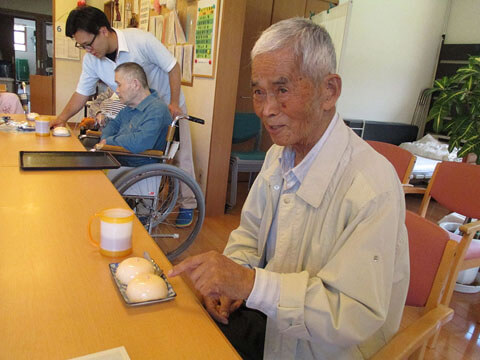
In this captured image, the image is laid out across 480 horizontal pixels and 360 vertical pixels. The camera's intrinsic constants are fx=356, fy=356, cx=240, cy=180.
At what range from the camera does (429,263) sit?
3.16 feet

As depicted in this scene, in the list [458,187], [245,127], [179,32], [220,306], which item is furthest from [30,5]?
[220,306]

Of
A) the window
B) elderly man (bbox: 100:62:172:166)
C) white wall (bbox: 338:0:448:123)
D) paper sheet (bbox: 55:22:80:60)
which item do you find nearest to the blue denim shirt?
elderly man (bbox: 100:62:172:166)

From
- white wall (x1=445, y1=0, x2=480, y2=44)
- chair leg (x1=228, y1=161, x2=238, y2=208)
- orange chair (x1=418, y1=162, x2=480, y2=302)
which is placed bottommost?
chair leg (x1=228, y1=161, x2=238, y2=208)

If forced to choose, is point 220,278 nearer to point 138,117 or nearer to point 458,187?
point 138,117

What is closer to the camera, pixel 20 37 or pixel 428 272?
pixel 428 272

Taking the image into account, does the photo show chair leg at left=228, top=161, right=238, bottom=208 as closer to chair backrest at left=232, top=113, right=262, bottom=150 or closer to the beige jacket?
chair backrest at left=232, top=113, right=262, bottom=150

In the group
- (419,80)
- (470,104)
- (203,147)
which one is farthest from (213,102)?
(419,80)

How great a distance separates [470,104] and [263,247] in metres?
2.43

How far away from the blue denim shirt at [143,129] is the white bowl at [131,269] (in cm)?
125

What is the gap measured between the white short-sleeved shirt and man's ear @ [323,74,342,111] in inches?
73.7

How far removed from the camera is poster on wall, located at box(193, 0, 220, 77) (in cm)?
281

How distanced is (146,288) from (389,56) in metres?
5.50

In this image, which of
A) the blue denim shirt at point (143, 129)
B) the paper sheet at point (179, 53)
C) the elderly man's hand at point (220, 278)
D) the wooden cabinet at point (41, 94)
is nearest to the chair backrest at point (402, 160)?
the blue denim shirt at point (143, 129)

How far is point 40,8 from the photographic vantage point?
8.56m
